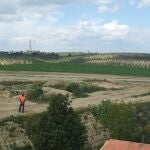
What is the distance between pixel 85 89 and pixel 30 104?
11860 mm

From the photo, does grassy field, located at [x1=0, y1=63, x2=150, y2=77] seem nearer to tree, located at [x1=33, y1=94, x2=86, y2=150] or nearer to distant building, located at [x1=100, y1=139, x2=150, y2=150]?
tree, located at [x1=33, y1=94, x2=86, y2=150]

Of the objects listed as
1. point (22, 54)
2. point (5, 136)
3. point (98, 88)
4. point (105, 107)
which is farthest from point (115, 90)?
point (22, 54)

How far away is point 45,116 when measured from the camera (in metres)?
32.5

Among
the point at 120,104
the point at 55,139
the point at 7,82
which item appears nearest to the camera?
the point at 55,139

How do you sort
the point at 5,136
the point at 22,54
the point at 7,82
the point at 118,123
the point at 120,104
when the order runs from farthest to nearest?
the point at 22,54
the point at 7,82
the point at 120,104
the point at 118,123
the point at 5,136

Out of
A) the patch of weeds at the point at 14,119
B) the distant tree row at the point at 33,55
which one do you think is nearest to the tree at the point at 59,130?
the patch of weeds at the point at 14,119

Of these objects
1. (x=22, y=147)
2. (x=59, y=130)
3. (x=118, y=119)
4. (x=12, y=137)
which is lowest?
(x=22, y=147)

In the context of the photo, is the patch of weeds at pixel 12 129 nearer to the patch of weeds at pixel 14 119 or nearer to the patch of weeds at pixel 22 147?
the patch of weeds at pixel 14 119

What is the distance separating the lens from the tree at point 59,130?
31.6 meters

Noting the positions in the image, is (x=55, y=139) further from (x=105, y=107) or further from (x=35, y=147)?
(x=105, y=107)

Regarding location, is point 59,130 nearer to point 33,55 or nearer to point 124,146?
point 124,146

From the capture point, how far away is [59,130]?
104 ft

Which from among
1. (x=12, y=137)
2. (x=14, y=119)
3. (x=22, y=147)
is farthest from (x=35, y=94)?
(x=22, y=147)

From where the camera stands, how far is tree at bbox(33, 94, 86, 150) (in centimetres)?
3159
